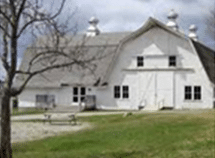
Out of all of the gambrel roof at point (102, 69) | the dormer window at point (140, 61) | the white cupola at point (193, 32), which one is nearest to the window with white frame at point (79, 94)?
the gambrel roof at point (102, 69)

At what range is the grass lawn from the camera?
1259 centimetres

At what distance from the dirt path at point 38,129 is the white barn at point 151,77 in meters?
9.42

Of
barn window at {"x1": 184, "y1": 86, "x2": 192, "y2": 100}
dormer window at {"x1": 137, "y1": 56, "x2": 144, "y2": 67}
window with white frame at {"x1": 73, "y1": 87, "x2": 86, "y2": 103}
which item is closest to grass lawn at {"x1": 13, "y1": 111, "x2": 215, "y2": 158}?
barn window at {"x1": 184, "y1": 86, "x2": 192, "y2": 100}

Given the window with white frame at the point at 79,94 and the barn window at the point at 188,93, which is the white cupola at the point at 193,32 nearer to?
the barn window at the point at 188,93

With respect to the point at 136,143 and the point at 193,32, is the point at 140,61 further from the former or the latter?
the point at 193,32

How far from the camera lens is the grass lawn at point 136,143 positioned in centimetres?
1259

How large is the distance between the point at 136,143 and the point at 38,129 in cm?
720

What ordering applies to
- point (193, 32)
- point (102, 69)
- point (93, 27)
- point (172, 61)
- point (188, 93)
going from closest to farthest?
1. point (188, 93)
2. point (172, 61)
3. point (102, 69)
4. point (93, 27)
5. point (193, 32)

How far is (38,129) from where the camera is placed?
1947 cm

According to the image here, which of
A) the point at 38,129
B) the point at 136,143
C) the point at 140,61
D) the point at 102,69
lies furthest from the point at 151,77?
the point at 136,143

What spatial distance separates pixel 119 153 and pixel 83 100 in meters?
18.5

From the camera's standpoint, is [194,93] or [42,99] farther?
[42,99]

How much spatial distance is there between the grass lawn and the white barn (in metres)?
10.0

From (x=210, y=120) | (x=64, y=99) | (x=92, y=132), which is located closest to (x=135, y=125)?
(x=92, y=132)
